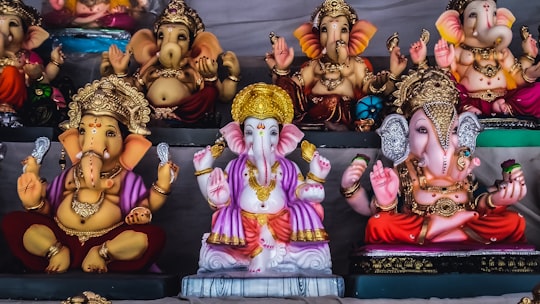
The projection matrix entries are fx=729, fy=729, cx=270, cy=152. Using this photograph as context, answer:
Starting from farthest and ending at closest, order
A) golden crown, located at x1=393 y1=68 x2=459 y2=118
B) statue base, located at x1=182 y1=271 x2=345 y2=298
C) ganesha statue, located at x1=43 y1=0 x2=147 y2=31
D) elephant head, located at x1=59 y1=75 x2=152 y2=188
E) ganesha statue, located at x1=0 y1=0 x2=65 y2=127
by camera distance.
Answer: ganesha statue, located at x1=43 y1=0 x2=147 y2=31 → ganesha statue, located at x1=0 y1=0 x2=65 y2=127 → golden crown, located at x1=393 y1=68 x2=459 y2=118 → elephant head, located at x1=59 y1=75 x2=152 y2=188 → statue base, located at x1=182 y1=271 x2=345 y2=298

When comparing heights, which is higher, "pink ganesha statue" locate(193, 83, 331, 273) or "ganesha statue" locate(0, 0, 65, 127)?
"ganesha statue" locate(0, 0, 65, 127)

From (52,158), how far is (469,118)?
4.77 ft

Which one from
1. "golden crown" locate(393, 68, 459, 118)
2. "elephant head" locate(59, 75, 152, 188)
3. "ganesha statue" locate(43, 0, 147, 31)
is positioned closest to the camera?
"elephant head" locate(59, 75, 152, 188)

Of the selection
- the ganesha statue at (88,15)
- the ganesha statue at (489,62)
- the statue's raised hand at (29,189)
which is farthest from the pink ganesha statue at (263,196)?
the ganesha statue at (88,15)

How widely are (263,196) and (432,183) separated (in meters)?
0.54

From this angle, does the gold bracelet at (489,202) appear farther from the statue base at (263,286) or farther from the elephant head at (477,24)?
the elephant head at (477,24)

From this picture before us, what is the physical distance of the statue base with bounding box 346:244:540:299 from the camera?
6.72 ft

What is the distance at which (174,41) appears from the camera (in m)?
2.72

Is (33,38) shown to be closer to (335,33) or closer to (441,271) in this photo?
(335,33)

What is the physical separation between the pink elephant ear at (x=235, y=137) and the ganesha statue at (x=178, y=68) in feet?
1.27

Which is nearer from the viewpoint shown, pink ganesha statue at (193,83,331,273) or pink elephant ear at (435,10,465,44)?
pink ganesha statue at (193,83,331,273)

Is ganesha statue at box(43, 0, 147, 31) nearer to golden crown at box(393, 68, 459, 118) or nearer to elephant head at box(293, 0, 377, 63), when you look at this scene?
elephant head at box(293, 0, 377, 63)

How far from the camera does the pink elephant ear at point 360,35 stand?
2.81m

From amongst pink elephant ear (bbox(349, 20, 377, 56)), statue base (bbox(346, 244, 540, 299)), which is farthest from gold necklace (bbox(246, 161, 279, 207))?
pink elephant ear (bbox(349, 20, 377, 56))
